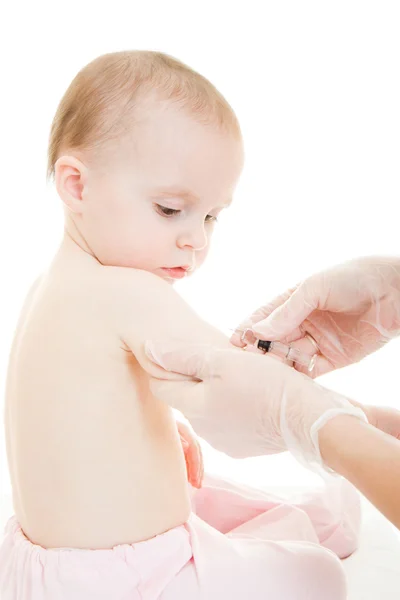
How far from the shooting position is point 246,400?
93 cm

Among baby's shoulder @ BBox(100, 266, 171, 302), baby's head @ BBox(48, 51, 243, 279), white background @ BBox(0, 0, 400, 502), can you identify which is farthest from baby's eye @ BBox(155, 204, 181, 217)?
white background @ BBox(0, 0, 400, 502)

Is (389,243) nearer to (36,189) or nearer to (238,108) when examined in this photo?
(238,108)

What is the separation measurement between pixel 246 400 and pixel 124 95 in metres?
0.49

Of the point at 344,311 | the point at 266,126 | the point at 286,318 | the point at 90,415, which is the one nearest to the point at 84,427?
the point at 90,415

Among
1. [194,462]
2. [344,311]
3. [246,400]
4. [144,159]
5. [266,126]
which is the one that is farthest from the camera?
[266,126]

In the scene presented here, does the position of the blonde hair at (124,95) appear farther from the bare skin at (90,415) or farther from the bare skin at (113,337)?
the bare skin at (90,415)

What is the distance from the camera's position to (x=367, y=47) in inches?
78.9

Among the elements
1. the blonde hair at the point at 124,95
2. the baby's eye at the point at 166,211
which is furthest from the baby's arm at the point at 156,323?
the blonde hair at the point at 124,95

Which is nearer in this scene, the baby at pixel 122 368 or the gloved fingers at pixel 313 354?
the baby at pixel 122 368

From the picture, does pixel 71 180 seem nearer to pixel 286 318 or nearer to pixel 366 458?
pixel 286 318

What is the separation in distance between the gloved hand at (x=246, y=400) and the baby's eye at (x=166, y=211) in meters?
0.22

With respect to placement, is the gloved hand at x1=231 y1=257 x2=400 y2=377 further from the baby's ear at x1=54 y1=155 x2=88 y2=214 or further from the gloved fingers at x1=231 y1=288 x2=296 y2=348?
the baby's ear at x1=54 y1=155 x2=88 y2=214

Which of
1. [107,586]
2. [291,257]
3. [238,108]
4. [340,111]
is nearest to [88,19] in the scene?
[238,108]

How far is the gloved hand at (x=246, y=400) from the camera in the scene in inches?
34.8
